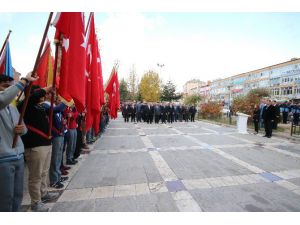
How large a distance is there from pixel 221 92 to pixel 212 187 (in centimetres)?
9740

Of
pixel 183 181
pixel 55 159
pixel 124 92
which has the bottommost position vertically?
pixel 183 181

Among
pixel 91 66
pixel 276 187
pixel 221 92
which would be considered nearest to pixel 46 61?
pixel 91 66

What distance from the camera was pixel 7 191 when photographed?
Answer: 2.68 m

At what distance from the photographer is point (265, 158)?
7.22 meters

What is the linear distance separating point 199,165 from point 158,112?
46.7 feet

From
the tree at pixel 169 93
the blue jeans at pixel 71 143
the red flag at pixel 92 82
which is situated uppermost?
the tree at pixel 169 93

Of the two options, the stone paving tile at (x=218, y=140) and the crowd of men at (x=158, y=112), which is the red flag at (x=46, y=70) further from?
the crowd of men at (x=158, y=112)

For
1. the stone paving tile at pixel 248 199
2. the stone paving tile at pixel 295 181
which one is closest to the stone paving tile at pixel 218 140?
the stone paving tile at pixel 295 181

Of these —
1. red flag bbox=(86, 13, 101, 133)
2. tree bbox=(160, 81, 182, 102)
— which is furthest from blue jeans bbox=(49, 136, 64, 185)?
tree bbox=(160, 81, 182, 102)

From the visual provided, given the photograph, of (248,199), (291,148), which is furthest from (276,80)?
(248,199)

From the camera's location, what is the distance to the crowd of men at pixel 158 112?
20594 millimetres

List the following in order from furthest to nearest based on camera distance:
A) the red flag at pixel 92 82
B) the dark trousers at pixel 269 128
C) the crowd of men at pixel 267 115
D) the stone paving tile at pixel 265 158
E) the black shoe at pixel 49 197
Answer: the crowd of men at pixel 267 115 → the dark trousers at pixel 269 128 → the stone paving tile at pixel 265 158 → the red flag at pixel 92 82 → the black shoe at pixel 49 197

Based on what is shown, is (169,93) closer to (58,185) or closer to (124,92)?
(124,92)

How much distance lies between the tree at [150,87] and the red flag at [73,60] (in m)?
40.1
